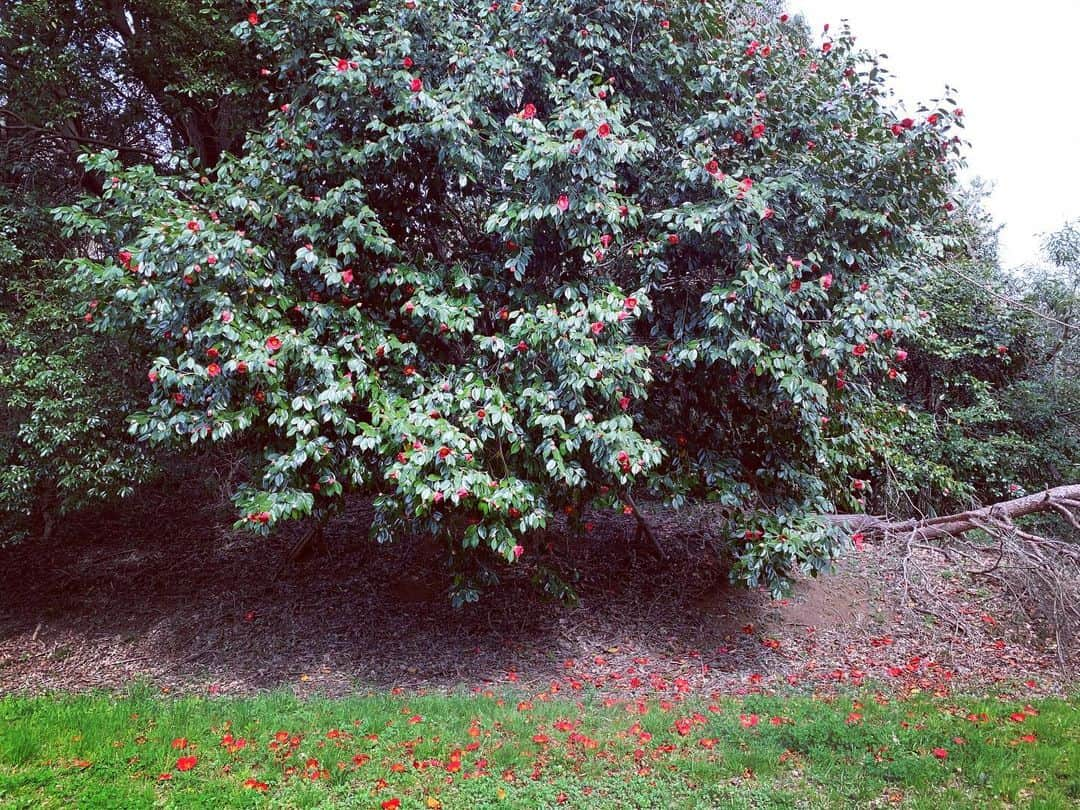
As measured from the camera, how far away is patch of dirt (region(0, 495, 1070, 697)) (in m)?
6.70

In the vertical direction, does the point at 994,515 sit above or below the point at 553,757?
above

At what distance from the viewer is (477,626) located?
772 centimetres

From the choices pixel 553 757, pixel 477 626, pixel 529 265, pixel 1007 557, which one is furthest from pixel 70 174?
pixel 1007 557

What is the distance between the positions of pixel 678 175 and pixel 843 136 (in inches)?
57.6

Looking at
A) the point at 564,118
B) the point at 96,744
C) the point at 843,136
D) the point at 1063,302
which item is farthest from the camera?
the point at 1063,302

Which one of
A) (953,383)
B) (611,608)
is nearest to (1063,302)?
(953,383)

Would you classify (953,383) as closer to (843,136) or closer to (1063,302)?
(1063,302)

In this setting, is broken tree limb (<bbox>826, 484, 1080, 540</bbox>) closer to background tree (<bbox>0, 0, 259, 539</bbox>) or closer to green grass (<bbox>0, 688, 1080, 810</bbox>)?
green grass (<bbox>0, 688, 1080, 810</bbox>)

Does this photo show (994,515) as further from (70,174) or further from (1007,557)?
(70,174)

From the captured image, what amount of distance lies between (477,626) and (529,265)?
13.1ft

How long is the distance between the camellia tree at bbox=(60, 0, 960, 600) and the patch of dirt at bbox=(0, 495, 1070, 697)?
1.24 metres

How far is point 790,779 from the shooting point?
3.97m

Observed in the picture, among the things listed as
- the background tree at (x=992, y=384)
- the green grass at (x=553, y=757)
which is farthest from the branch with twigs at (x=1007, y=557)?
the background tree at (x=992, y=384)

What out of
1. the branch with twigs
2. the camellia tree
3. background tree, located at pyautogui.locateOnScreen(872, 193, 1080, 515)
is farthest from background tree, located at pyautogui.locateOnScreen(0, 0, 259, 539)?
background tree, located at pyautogui.locateOnScreen(872, 193, 1080, 515)
